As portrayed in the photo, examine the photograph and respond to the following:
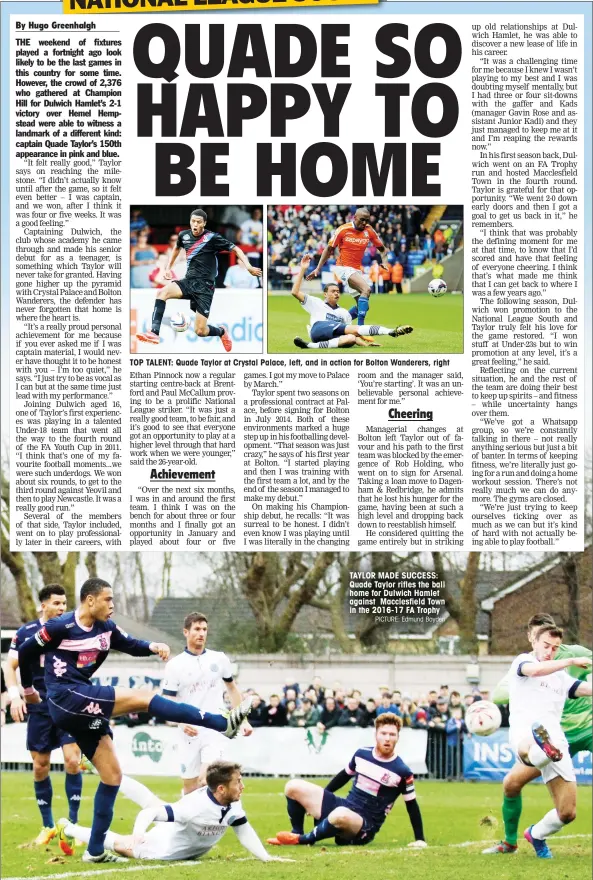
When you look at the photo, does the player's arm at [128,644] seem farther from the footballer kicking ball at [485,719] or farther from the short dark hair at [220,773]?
the footballer kicking ball at [485,719]

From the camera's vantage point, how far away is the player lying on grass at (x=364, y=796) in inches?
470

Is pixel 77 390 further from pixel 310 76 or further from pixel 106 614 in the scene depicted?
pixel 310 76

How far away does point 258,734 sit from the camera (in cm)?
1484

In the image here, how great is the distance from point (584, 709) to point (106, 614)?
524 centimetres

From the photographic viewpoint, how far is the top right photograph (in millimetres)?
11758

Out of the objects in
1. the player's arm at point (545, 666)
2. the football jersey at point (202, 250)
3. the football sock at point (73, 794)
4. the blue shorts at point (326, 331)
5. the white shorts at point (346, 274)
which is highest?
the football jersey at point (202, 250)

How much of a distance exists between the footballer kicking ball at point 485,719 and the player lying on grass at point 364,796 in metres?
0.92

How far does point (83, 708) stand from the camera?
35.0 ft

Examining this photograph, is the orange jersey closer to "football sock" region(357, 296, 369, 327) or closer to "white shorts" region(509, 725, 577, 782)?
"football sock" region(357, 296, 369, 327)

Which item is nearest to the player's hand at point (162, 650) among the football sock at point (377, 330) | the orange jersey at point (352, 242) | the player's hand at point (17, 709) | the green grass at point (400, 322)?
the player's hand at point (17, 709)

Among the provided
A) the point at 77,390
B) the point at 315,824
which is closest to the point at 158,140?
the point at 77,390

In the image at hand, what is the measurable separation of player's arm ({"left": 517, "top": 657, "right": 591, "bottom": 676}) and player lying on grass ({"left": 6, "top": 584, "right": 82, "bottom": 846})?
464 centimetres

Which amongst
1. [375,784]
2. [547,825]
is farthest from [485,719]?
[375,784]
